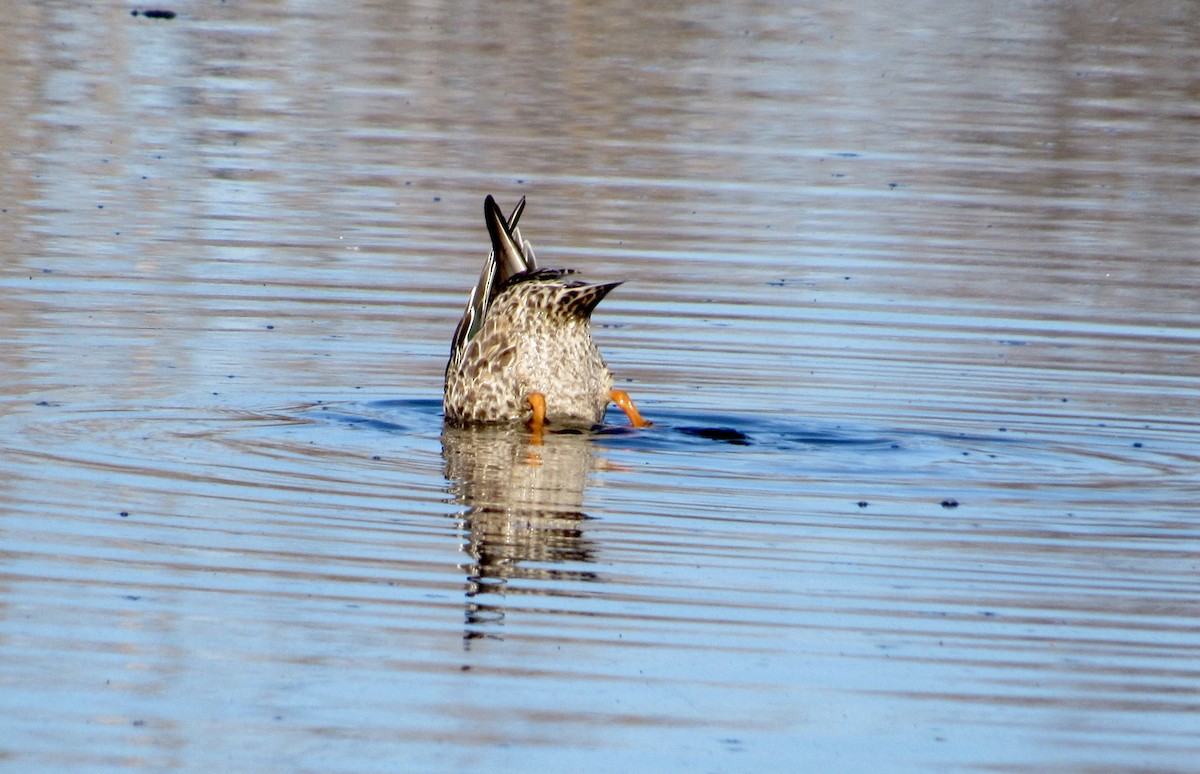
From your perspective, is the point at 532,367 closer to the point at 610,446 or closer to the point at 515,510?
the point at 610,446

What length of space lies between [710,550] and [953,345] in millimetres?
4575

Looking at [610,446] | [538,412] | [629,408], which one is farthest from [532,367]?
[610,446]

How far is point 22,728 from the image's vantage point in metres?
5.12

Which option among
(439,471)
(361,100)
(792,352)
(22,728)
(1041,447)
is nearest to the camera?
(22,728)

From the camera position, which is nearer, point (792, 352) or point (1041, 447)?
point (1041, 447)

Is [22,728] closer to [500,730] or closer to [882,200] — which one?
[500,730]

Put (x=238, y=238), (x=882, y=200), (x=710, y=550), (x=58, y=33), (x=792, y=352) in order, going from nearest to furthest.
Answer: (x=710, y=550), (x=792, y=352), (x=238, y=238), (x=882, y=200), (x=58, y=33)

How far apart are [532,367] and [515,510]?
1.92 metres

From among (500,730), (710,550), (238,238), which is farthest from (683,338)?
(500,730)

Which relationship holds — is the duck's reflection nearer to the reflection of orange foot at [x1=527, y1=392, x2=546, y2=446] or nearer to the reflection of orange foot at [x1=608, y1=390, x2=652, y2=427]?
the reflection of orange foot at [x1=527, y1=392, x2=546, y2=446]

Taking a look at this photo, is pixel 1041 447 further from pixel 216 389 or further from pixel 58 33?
pixel 58 33

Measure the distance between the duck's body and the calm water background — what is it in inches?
10.6

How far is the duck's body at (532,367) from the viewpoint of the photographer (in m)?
9.48

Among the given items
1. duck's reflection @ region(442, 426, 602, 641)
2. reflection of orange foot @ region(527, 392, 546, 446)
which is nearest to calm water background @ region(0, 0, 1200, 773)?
duck's reflection @ region(442, 426, 602, 641)
